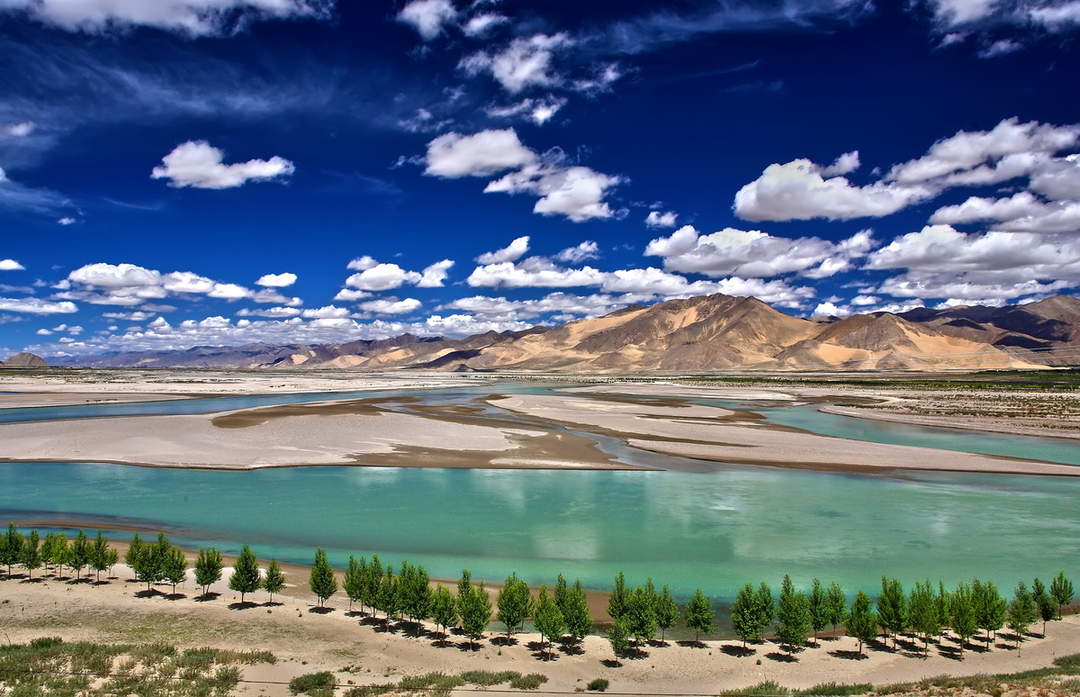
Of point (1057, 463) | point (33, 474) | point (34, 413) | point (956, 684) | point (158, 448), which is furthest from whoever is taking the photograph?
point (34, 413)

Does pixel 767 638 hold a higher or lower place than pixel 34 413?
lower

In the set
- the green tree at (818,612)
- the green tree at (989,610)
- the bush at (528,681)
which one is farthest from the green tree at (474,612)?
the green tree at (989,610)

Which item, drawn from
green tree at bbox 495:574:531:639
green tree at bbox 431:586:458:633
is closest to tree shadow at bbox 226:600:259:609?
green tree at bbox 431:586:458:633

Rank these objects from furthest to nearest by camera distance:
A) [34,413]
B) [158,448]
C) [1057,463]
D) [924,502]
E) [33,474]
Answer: [34,413] → [158,448] → [1057,463] → [33,474] → [924,502]

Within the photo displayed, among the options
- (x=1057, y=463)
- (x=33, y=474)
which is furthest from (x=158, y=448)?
(x=1057, y=463)

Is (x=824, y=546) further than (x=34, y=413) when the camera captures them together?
No

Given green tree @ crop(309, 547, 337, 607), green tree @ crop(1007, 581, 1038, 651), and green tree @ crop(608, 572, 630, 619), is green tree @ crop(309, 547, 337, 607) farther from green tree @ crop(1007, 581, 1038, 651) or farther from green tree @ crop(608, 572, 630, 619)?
green tree @ crop(1007, 581, 1038, 651)

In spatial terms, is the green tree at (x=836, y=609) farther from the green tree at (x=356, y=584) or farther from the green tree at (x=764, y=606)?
the green tree at (x=356, y=584)

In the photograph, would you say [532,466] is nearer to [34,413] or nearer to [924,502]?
[924,502]
